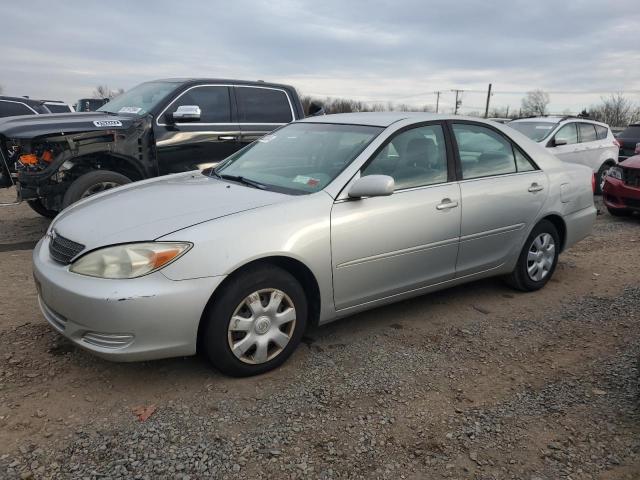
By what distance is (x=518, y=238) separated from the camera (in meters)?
4.39

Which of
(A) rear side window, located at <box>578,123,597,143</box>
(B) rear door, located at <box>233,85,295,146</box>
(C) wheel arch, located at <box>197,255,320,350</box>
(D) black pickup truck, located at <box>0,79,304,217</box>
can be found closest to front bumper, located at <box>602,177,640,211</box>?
(A) rear side window, located at <box>578,123,597,143</box>

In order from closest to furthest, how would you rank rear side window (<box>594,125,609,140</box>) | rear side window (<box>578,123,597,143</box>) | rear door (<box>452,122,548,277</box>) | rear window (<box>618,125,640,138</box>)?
rear door (<box>452,122,548,277</box>)
rear side window (<box>578,123,597,143</box>)
rear side window (<box>594,125,609,140</box>)
rear window (<box>618,125,640,138</box>)

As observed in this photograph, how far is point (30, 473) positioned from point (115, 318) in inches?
30.1

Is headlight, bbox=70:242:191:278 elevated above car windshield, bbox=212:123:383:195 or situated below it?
below

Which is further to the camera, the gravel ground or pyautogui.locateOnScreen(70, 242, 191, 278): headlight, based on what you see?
pyautogui.locateOnScreen(70, 242, 191, 278): headlight

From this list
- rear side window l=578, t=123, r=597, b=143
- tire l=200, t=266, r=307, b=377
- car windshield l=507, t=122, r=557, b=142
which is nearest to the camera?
tire l=200, t=266, r=307, b=377

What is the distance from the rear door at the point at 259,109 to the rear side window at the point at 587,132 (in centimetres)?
617

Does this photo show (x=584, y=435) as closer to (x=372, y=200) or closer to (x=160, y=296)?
(x=372, y=200)

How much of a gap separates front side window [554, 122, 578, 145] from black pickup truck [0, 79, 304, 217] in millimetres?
5356

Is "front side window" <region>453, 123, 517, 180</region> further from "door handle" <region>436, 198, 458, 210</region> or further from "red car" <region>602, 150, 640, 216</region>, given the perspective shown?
"red car" <region>602, 150, 640, 216</region>

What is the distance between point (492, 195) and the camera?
4.12 metres

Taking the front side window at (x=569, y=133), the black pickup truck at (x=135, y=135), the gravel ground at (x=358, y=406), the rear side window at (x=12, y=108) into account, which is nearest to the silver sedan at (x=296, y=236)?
the gravel ground at (x=358, y=406)

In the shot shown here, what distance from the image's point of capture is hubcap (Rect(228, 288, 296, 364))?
116 inches

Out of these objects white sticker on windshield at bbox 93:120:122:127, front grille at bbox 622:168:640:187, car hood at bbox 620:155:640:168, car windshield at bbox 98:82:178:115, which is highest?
car windshield at bbox 98:82:178:115
